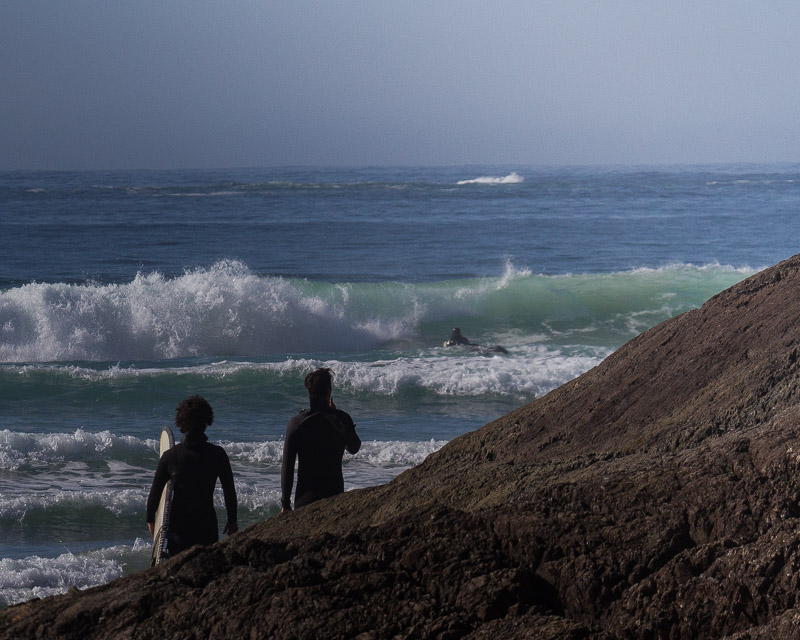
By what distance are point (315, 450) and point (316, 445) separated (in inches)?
1.0

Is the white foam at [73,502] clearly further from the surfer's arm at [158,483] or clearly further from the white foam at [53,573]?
the surfer's arm at [158,483]

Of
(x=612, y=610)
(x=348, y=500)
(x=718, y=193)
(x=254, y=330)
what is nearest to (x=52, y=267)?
(x=254, y=330)

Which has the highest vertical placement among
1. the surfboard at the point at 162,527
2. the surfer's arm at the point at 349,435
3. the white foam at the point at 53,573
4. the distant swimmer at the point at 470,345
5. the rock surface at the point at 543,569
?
the rock surface at the point at 543,569

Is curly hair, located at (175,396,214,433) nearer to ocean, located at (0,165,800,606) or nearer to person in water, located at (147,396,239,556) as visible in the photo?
person in water, located at (147,396,239,556)

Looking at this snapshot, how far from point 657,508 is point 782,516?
1.18 ft

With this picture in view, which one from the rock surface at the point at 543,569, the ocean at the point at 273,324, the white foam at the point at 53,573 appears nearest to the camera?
the rock surface at the point at 543,569

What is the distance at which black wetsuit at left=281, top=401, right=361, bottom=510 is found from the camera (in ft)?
15.6

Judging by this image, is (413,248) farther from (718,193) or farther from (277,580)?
(718,193)

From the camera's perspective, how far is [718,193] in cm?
6388

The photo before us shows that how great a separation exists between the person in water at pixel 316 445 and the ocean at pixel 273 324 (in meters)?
2.51

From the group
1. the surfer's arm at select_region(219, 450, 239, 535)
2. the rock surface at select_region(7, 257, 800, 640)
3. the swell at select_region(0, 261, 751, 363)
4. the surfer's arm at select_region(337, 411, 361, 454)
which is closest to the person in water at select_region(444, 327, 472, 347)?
the swell at select_region(0, 261, 751, 363)

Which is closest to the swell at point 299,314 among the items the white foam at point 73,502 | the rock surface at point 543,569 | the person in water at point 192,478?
the white foam at point 73,502

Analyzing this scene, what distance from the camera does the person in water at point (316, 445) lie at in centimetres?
476

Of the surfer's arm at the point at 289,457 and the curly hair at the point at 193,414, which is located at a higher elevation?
the curly hair at the point at 193,414
